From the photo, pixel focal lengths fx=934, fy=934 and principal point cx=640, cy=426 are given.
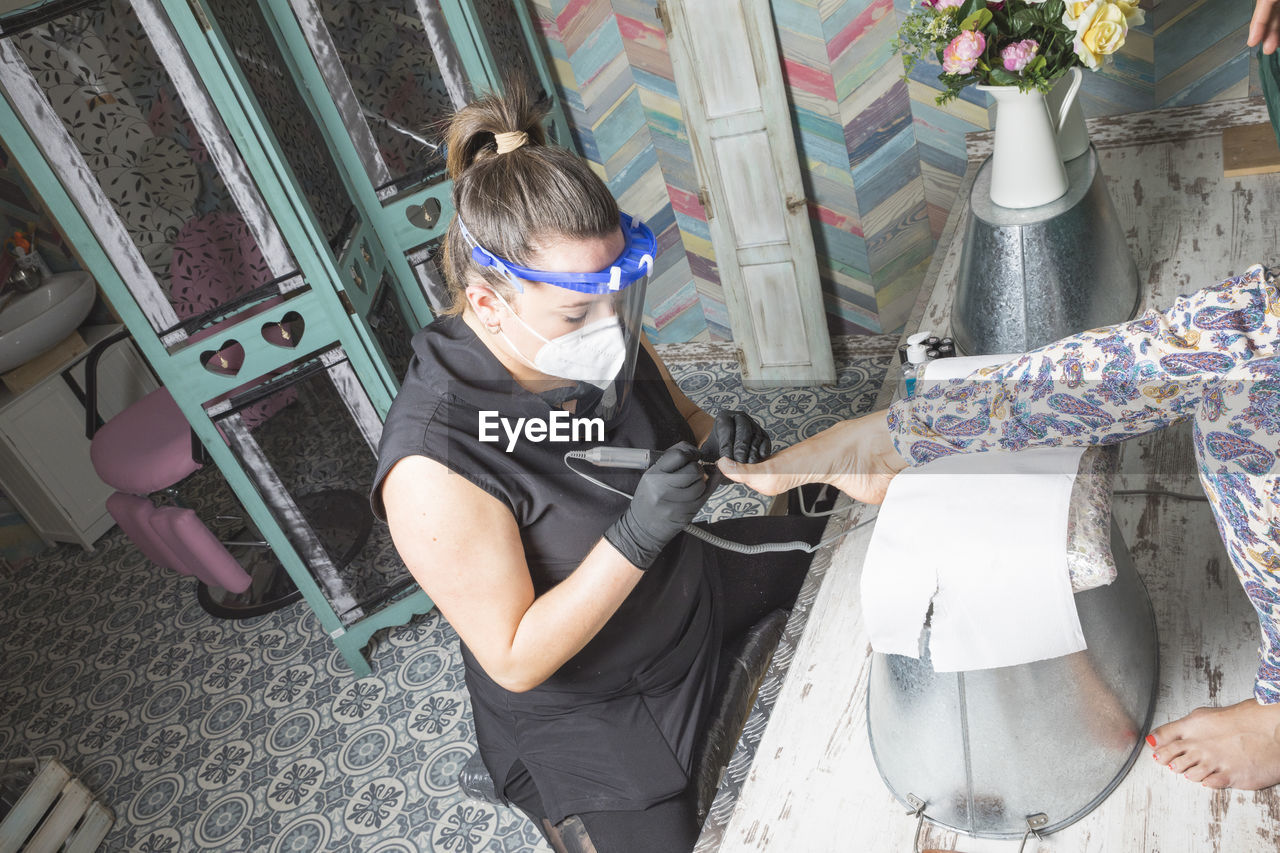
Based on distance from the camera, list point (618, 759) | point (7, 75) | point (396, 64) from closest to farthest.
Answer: point (618, 759) < point (7, 75) < point (396, 64)

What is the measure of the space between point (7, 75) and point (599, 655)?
1571mm

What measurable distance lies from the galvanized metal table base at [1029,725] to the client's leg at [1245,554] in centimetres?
5

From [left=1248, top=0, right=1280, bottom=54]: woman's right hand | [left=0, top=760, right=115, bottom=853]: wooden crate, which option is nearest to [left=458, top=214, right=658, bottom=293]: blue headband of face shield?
[left=1248, top=0, right=1280, bottom=54]: woman's right hand

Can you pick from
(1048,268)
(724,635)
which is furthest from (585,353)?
(1048,268)

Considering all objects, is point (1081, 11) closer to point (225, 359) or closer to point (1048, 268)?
point (1048, 268)

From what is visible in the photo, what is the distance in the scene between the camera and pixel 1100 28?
1.29 metres

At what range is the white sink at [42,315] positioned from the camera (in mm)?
3209

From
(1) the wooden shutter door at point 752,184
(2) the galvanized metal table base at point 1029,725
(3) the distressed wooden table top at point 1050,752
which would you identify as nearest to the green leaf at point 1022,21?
(3) the distressed wooden table top at point 1050,752

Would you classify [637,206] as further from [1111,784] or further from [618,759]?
[1111,784]

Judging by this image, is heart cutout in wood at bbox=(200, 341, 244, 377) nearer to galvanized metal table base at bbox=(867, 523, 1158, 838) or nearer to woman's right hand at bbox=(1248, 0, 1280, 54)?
galvanized metal table base at bbox=(867, 523, 1158, 838)

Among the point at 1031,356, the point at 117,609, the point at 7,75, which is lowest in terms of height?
the point at 117,609

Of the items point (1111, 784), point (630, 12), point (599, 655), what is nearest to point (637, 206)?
point (630, 12)

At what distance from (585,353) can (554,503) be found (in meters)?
0.21

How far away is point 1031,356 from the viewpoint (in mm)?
1014
